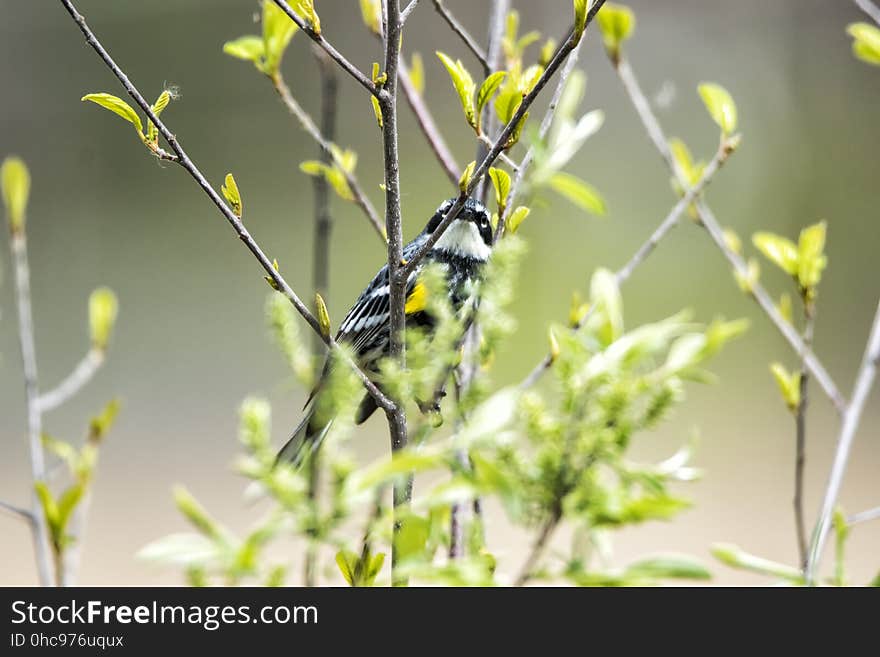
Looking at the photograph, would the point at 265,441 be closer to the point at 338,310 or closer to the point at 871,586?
the point at 871,586

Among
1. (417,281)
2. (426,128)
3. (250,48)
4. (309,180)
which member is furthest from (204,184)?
(309,180)

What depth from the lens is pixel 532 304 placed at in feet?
18.4

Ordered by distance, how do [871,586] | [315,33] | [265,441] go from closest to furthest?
[265,441] → [871,586] → [315,33]

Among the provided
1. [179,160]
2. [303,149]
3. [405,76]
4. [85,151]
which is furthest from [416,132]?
[179,160]

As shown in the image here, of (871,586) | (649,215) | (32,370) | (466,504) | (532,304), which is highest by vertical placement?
(649,215)

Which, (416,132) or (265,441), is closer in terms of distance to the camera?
(265,441)

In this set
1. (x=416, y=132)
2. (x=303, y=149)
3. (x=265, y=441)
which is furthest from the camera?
(x=416, y=132)

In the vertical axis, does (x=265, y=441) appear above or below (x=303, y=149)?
below

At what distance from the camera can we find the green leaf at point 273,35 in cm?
115

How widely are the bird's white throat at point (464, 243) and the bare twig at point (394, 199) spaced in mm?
953

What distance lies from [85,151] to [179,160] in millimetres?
6383

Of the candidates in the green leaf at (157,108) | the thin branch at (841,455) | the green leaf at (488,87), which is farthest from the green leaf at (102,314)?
the thin branch at (841,455)

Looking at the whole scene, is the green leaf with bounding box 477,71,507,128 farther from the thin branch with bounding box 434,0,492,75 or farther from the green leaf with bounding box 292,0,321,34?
the thin branch with bounding box 434,0,492,75

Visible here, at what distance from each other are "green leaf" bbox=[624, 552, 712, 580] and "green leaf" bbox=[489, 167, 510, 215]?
48 cm
